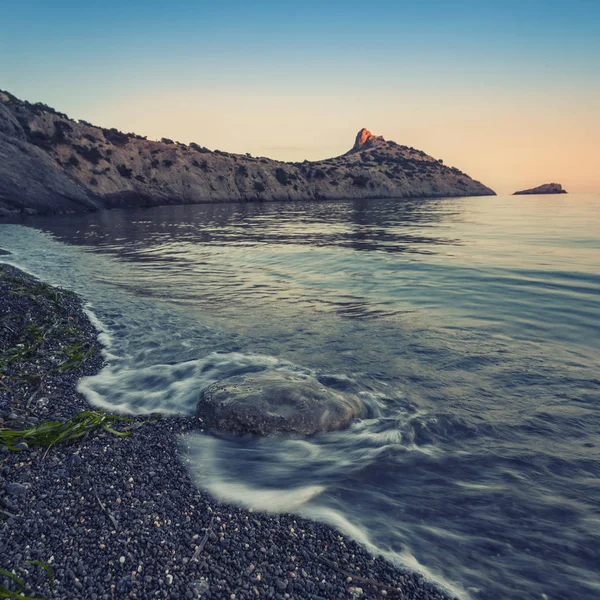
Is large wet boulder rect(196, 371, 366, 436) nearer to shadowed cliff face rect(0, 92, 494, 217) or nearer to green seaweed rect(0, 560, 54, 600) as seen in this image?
green seaweed rect(0, 560, 54, 600)

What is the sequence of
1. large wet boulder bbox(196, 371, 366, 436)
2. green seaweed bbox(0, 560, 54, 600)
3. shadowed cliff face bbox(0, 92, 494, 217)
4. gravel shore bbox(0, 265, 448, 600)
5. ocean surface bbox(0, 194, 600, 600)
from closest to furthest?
green seaweed bbox(0, 560, 54, 600), gravel shore bbox(0, 265, 448, 600), ocean surface bbox(0, 194, 600, 600), large wet boulder bbox(196, 371, 366, 436), shadowed cliff face bbox(0, 92, 494, 217)

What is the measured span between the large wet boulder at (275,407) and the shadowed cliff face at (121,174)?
4467 centimetres

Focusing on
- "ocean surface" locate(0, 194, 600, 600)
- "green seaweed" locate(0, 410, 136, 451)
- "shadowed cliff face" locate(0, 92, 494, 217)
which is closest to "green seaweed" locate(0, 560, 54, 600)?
"ocean surface" locate(0, 194, 600, 600)

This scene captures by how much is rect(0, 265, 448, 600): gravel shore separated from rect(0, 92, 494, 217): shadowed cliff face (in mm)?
45302

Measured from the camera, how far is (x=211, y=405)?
554 centimetres

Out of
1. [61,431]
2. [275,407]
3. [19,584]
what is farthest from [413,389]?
[19,584]

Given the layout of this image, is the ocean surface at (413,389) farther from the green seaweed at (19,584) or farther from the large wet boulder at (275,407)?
the green seaweed at (19,584)

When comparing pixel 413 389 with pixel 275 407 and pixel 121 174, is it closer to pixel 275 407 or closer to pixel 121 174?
pixel 275 407

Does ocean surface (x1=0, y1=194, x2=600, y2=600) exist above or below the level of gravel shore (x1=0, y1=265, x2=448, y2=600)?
below

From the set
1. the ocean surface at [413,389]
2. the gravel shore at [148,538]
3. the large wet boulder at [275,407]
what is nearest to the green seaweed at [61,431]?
the gravel shore at [148,538]

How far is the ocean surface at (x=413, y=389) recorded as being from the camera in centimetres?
362

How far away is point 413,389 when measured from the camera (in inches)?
252

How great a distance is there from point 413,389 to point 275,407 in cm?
224

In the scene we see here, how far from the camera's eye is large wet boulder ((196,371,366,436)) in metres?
5.29
